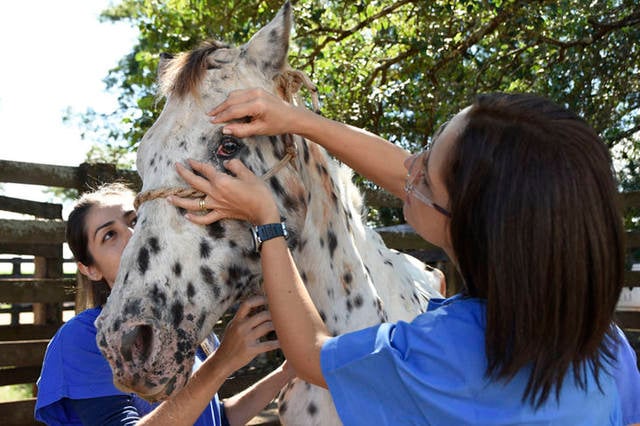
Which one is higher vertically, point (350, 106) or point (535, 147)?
point (350, 106)

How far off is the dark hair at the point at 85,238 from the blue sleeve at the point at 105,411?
0.53 meters

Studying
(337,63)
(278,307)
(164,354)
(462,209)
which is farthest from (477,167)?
(337,63)

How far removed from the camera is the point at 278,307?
4.90 ft

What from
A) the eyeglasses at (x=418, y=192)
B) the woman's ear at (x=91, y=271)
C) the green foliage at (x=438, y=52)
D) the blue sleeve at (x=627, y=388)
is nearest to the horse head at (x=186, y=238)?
the eyeglasses at (x=418, y=192)

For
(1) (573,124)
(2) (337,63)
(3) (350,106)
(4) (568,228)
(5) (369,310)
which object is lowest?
(5) (369,310)

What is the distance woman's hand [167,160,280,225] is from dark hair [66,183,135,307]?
749mm

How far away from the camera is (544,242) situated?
1.22 metres

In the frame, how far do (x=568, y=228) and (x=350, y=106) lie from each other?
239 inches

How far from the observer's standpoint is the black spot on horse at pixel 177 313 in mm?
1625

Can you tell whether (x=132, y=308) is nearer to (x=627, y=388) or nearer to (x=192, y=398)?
(x=192, y=398)

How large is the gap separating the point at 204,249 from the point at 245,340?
0.29m

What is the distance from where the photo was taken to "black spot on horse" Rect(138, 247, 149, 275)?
5.37ft

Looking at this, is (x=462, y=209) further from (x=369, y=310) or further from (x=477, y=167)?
(x=369, y=310)

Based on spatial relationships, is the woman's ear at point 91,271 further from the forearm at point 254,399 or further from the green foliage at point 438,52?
the green foliage at point 438,52
